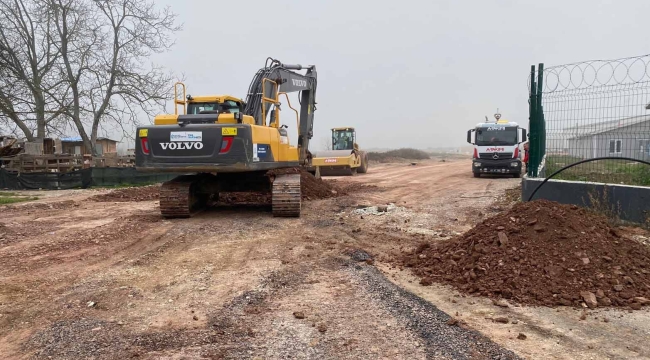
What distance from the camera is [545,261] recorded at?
5.18m

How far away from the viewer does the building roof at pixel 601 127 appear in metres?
8.15

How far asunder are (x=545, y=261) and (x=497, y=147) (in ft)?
51.8

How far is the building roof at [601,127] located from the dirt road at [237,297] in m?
2.63

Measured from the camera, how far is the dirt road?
12.2 ft

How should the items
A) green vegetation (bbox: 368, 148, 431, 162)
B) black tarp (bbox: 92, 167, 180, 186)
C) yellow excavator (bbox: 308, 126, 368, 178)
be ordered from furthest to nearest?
green vegetation (bbox: 368, 148, 431, 162)
yellow excavator (bbox: 308, 126, 368, 178)
black tarp (bbox: 92, 167, 180, 186)

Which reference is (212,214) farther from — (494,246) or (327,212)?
(494,246)

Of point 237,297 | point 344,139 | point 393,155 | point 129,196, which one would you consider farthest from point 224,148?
point 393,155

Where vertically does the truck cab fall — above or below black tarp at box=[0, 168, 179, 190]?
above

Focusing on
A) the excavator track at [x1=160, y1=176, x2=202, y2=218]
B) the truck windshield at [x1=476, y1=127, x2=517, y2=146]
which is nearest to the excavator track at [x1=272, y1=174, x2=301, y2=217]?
the excavator track at [x1=160, y1=176, x2=202, y2=218]

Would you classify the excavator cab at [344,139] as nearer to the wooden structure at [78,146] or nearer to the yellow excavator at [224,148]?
the yellow excavator at [224,148]

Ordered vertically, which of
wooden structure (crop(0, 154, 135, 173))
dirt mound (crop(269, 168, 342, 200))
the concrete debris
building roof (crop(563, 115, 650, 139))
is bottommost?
the concrete debris

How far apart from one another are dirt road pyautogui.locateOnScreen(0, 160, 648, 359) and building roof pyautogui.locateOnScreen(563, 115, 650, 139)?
2632 millimetres

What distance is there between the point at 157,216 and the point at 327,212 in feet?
12.0

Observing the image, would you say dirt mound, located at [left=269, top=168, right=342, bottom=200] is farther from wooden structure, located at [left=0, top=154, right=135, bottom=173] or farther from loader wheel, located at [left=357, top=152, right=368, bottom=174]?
loader wheel, located at [left=357, top=152, right=368, bottom=174]
